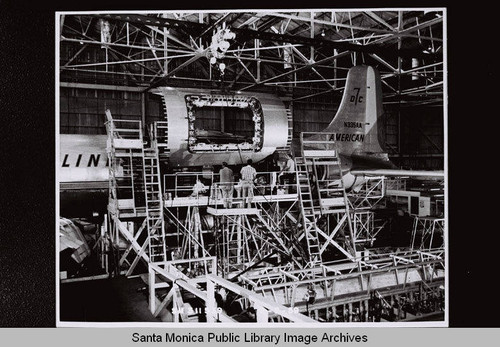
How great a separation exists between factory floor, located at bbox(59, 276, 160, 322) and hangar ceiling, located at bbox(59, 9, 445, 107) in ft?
19.1

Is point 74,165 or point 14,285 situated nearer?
point 14,285

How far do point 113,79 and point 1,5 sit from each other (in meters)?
13.4

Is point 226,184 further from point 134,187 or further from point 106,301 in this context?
point 106,301

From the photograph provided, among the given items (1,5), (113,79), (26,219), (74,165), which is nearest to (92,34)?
(113,79)

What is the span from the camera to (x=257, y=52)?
17.5 meters

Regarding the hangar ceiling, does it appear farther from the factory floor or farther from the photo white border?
the factory floor

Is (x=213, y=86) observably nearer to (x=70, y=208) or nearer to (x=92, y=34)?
(x=92, y=34)

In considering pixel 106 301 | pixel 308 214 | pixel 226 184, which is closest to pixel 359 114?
pixel 308 214

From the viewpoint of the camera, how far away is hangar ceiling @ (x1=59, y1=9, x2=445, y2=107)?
38.0ft

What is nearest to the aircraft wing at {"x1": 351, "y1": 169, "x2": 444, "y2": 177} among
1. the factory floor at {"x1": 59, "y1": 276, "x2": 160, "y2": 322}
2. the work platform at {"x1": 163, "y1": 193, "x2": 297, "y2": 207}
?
the work platform at {"x1": 163, "y1": 193, "x2": 297, "y2": 207}

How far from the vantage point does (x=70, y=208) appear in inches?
496

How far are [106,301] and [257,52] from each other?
1261 centimetres

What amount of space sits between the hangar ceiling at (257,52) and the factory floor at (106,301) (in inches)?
229

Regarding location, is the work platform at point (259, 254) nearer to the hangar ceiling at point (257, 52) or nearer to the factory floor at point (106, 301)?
the factory floor at point (106, 301)
